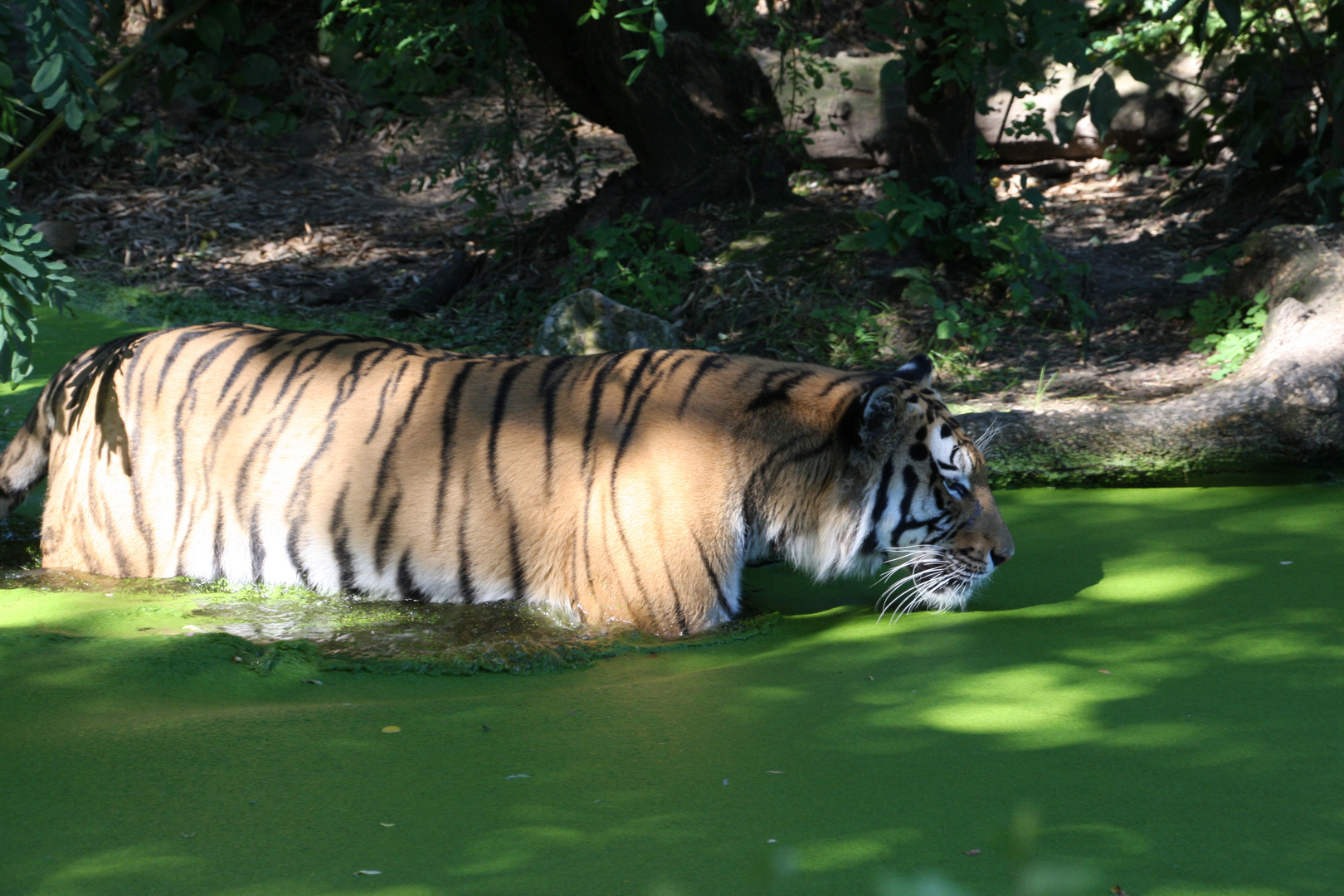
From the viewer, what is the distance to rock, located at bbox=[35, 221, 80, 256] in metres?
8.98

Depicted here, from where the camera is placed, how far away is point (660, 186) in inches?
324

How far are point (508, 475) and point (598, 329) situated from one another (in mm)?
2875

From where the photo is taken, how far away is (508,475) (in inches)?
145

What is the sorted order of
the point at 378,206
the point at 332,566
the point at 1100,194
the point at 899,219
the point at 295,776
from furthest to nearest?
the point at 378,206
the point at 1100,194
the point at 899,219
the point at 332,566
the point at 295,776

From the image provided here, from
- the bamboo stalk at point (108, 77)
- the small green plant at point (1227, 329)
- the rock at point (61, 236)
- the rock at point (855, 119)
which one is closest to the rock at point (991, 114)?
the rock at point (855, 119)

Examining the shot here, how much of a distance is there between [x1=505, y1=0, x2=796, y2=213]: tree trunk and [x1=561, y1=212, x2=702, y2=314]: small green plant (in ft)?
1.27

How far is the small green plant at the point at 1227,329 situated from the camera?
20.5 ft

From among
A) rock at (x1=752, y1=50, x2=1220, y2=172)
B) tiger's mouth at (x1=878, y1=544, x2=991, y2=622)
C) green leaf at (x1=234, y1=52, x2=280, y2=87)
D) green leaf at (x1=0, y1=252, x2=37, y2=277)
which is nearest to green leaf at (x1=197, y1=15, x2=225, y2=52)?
green leaf at (x1=234, y1=52, x2=280, y2=87)

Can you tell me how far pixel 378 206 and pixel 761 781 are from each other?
8.98m

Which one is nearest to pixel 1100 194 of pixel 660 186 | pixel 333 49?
pixel 660 186

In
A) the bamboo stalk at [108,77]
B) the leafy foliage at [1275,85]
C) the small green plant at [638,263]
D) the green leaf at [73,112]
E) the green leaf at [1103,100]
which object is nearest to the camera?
the green leaf at [73,112]

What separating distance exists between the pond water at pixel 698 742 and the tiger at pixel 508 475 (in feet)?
0.49

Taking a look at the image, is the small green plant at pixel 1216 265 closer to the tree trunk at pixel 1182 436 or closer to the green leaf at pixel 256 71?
the tree trunk at pixel 1182 436

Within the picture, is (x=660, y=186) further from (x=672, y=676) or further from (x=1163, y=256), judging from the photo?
(x=672, y=676)
